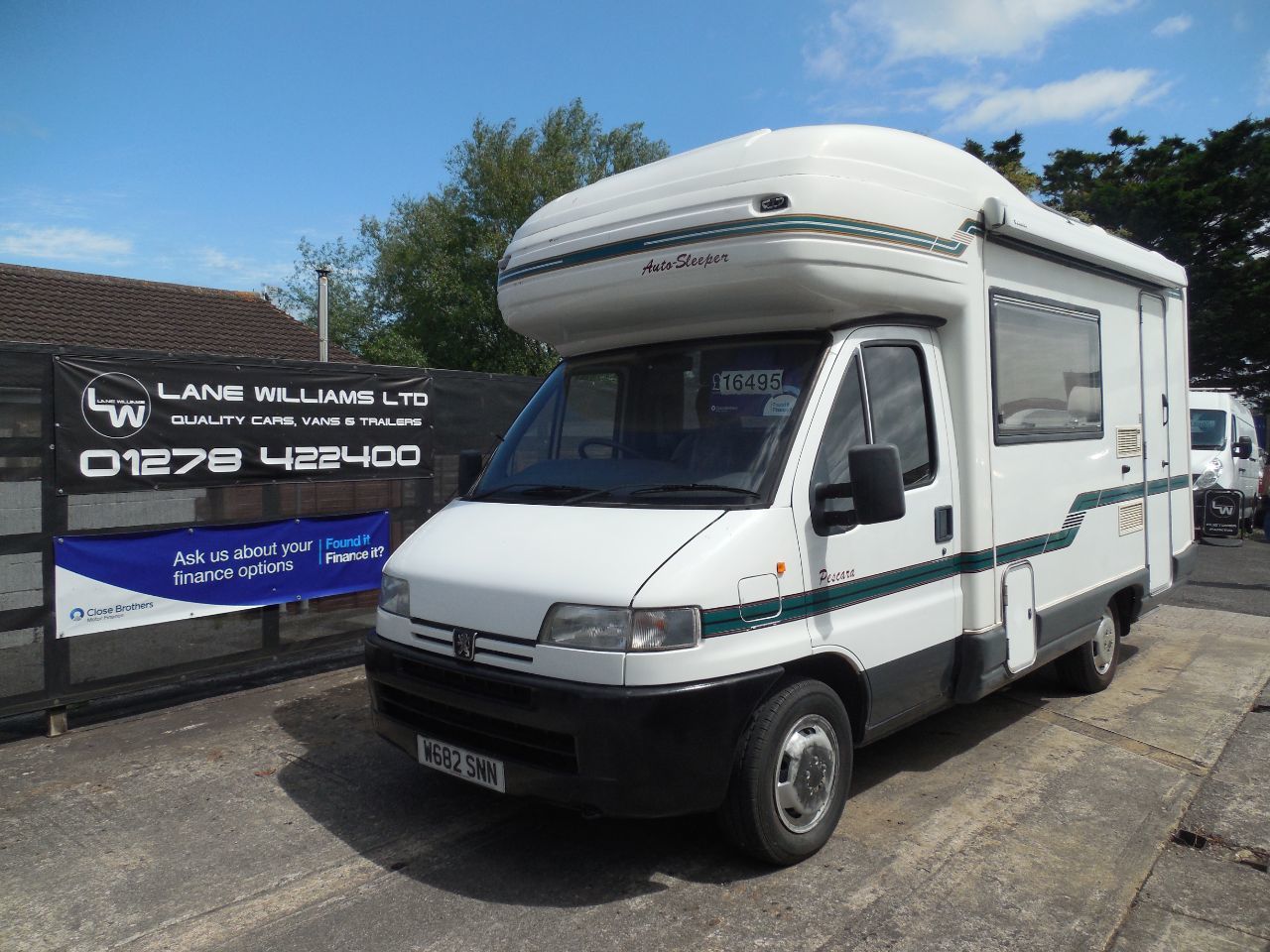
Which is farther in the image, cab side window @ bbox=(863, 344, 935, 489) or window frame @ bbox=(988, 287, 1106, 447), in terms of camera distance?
window frame @ bbox=(988, 287, 1106, 447)

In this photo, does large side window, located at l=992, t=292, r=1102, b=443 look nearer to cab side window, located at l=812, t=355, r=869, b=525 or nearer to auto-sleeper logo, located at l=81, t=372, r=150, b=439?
cab side window, located at l=812, t=355, r=869, b=525

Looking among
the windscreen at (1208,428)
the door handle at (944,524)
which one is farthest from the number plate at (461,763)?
the windscreen at (1208,428)

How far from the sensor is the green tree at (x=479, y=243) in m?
25.3

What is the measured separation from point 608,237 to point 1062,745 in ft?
12.6

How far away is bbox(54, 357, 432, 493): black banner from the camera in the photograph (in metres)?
5.55

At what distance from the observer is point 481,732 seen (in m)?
3.80

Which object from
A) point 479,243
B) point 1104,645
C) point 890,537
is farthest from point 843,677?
point 479,243

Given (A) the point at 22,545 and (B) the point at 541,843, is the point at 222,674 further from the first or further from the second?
(B) the point at 541,843

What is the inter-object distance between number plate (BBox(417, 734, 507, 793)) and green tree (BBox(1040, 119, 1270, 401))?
28837 millimetres

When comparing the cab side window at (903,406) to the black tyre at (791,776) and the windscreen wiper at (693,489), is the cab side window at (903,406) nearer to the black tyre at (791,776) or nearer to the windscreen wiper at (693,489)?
the windscreen wiper at (693,489)

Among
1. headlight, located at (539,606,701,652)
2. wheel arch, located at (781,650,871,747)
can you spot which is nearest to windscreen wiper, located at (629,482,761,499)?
headlight, located at (539,606,701,652)

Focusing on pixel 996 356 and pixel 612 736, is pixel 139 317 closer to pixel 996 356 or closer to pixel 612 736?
pixel 996 356

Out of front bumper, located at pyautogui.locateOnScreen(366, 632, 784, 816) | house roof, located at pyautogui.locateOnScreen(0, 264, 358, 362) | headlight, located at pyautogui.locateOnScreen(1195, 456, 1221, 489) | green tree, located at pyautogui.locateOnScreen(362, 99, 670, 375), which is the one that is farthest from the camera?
green tree, located at pyautogui.locateOnScreen(362, 99, 670, 375)

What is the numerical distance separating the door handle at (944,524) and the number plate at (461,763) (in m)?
2.33
